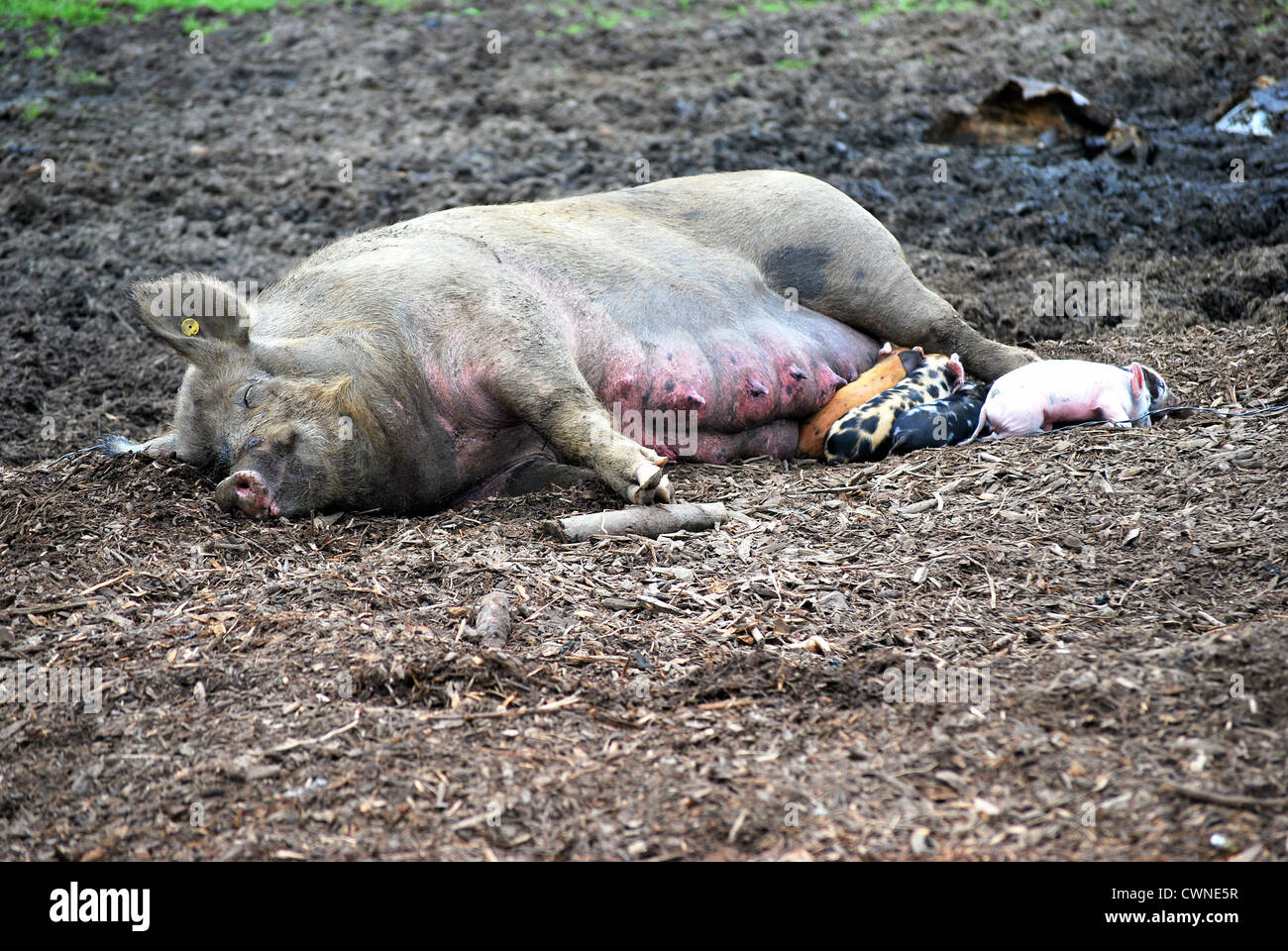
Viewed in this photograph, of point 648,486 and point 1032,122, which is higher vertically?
point 1032,122

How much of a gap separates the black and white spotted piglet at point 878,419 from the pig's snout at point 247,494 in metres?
2.57

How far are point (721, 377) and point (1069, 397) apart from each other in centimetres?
158

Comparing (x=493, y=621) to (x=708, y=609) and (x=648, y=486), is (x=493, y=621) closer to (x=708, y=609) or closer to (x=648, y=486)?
(x=708, y=609)

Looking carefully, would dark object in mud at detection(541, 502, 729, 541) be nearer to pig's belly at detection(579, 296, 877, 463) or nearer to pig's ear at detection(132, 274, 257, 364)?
pig's belly at detection(579, 296, 877, 463)

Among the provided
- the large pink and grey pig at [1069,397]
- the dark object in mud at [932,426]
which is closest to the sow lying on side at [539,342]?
the dark object in mud at [932,426]

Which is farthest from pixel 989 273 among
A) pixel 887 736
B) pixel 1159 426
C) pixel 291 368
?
pixel 887 736

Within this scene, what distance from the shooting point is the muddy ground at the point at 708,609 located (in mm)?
2723

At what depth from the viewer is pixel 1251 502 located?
13.6ft

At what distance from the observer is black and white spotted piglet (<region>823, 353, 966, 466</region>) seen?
5.45 meters

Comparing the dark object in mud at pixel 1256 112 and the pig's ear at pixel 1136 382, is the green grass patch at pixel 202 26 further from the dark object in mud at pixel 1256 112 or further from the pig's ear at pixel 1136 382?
the pig's ear at pixel 1136 382

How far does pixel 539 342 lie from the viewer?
4.95 metres

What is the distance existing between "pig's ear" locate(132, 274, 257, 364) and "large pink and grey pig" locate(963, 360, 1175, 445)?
328cm

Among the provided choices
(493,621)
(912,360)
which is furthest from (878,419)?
(493,621)

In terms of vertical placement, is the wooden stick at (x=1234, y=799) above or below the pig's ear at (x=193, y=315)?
below
